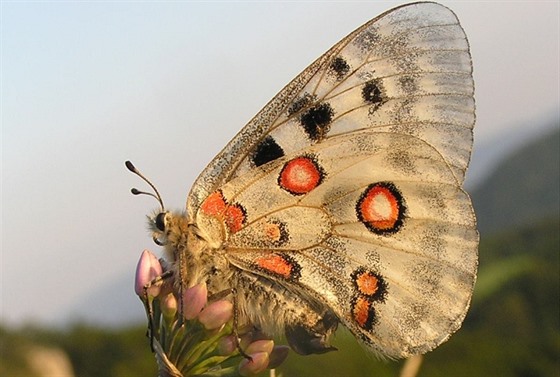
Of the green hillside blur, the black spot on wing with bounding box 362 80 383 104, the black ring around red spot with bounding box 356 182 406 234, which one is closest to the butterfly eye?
the black ring around red spot with bounding box 356 182 406 234

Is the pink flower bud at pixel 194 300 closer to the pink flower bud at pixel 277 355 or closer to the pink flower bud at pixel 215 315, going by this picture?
the pink flower bud at pixel 215 315

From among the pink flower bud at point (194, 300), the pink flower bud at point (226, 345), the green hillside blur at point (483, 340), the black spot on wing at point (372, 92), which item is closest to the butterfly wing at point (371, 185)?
the black spot on wing at point (372, 92)

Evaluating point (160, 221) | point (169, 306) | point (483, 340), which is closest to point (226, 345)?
point (169, 306)

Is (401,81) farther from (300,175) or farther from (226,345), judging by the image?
(226,345)

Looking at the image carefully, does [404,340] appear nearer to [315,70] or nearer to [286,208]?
[286,208]

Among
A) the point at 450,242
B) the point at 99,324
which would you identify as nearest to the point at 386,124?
the point at 450,242

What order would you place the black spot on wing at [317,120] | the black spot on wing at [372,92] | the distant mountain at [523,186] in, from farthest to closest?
the distant mountain at [523,186], the black spot on wing at [372,92], the black spot on wing at [317,120]
